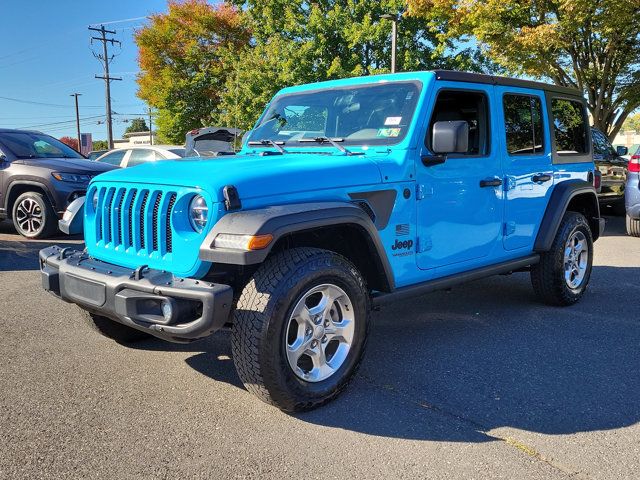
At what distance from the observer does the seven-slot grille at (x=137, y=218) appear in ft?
10.1

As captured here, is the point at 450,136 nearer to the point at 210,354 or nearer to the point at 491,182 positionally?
the point at 491,182

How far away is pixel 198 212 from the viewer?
2992 millimetres

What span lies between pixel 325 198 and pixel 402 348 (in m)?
1.54

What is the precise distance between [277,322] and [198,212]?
72 cm

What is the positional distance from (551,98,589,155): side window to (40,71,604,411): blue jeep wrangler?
248mm

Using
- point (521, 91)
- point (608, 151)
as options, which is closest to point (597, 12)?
point (608, 151)

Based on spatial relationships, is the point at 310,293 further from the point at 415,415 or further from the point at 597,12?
the point at 597,12

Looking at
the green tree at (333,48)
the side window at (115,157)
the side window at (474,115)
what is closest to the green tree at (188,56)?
the green tree at (333,48)

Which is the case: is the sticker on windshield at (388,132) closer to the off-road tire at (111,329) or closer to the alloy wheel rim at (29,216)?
the off-road tire at (111,329)

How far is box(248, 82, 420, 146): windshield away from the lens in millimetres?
3834

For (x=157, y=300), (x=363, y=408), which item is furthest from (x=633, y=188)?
(x=157, y=300)

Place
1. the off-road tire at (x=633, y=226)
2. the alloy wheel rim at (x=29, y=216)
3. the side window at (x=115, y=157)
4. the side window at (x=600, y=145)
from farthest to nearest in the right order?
the side window at (x=115, y=157)
the side window at (x=600, y=145)
the off-road tire at (x=633, y=226)
the alloy wheel rim at (x=29, y=216)

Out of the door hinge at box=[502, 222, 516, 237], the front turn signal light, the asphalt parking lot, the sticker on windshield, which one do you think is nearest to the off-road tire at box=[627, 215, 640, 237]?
the asphalt parking lot

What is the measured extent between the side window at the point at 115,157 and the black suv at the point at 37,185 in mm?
2627
